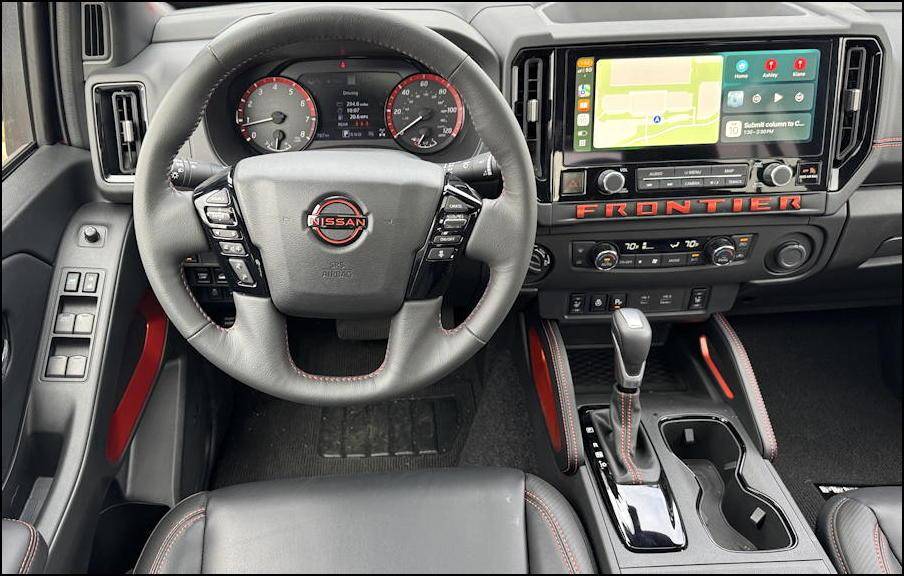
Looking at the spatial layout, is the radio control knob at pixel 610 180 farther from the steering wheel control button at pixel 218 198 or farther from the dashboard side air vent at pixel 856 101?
the steering wheel control button at pixel 218 198

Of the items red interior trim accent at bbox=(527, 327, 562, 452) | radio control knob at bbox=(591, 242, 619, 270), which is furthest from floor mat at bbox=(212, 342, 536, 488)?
radio control knob at bbox=(591, 242, 619, 270)

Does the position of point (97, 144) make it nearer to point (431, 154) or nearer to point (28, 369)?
point (28, 369)

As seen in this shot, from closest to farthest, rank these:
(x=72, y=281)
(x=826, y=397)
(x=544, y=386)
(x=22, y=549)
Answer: (x=22, y=549) < (x=72, y=281) < (x=544, y=386) < (x=826, y=397)

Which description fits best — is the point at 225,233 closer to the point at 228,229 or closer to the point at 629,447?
the point at 228,229

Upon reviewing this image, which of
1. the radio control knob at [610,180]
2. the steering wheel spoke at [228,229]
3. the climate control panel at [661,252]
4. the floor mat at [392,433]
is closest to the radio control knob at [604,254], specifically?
the climate control panel at [661,252]

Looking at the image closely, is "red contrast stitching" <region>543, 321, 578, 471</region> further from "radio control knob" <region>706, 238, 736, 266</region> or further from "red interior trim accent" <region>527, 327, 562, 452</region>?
"radio control knob" <region>706, 238, 736, 266</region>

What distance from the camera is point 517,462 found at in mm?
2139

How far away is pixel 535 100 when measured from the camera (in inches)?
62.6

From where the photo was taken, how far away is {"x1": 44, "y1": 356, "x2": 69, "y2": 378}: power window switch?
61.1 inches

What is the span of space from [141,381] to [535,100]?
110 centimetres

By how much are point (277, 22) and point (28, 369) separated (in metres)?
0.91

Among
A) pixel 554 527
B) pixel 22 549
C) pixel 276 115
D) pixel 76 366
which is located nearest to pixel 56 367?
pixel 76 366

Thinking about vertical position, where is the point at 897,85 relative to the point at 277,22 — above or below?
below

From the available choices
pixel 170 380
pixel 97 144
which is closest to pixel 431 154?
pixel 97 144
